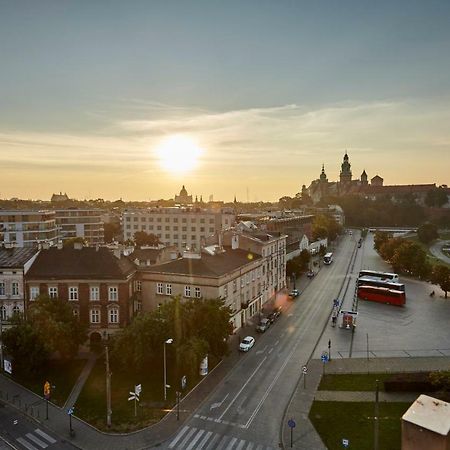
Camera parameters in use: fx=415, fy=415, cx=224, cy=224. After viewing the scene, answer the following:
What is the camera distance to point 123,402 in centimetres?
3938

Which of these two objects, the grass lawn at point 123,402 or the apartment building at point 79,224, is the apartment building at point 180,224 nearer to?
the apartment building at point 79,224

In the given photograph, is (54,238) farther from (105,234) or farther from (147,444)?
(147,444)

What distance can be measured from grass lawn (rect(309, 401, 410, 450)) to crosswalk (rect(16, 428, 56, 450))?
72.6 ft

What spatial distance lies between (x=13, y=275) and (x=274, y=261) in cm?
4575

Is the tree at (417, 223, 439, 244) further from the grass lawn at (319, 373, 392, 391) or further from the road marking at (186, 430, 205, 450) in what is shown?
the road marking at (186, 430, 205, 450)

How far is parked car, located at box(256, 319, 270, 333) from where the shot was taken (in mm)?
59900

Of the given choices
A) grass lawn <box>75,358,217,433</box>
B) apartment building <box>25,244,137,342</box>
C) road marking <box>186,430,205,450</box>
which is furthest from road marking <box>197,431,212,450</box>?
apartment building <box>25,244,137,342</box>

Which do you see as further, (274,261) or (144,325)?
(274,261)

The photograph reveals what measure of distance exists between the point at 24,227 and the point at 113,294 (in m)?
87.7

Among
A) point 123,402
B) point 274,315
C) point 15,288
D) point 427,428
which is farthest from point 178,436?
point 274,315

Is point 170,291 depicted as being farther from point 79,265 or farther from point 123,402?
point 123,402

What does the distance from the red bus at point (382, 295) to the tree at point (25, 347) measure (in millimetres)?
57139

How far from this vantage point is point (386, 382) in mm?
40000

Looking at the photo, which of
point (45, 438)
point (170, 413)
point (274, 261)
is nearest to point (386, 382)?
point (170, 413)
